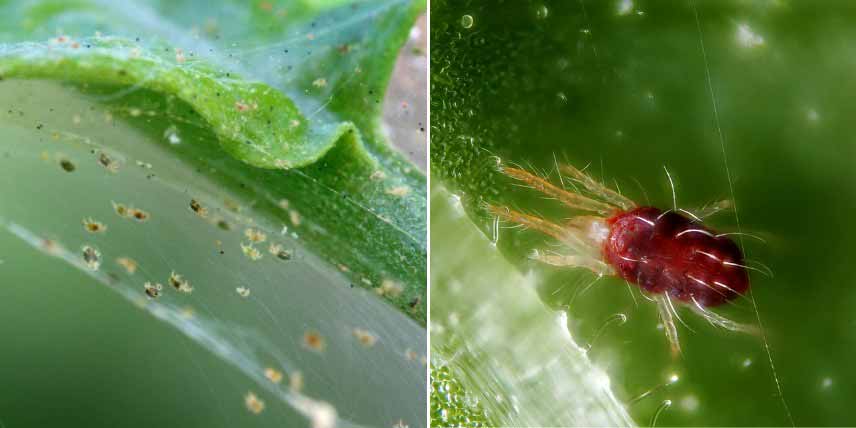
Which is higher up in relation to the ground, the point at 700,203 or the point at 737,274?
the point at 700,203

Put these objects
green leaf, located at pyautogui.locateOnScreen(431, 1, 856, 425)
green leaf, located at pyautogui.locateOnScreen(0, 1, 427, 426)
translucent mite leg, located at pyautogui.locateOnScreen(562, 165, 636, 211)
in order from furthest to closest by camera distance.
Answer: green leaf, located at pyautogui.locateOnScreen(0, 1, 427, 426) → translucent mite leg, located at pyautogui.locateOnScreen(562, 165, 636, 211) → green leaf, located at pyautogui.locateOnScreen(431, 1, 856, 425)

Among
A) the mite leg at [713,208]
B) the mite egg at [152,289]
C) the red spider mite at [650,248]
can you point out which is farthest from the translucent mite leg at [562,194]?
the mite egg at [152,289]

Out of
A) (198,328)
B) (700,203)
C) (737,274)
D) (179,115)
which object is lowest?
(737,274)

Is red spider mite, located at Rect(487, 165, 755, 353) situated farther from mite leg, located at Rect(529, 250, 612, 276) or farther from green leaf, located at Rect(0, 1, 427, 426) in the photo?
green leaf, located at Rect(0, 1, 427, 426)

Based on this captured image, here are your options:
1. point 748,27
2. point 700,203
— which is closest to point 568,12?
point 748,27

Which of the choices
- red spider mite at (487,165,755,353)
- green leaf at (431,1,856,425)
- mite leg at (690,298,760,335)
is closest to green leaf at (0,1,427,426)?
green leaf at (431,1,856,425)

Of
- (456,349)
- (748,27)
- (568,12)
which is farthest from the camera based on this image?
(456,349)

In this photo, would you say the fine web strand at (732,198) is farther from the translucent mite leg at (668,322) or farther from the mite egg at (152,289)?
the mite egg at (152,289)

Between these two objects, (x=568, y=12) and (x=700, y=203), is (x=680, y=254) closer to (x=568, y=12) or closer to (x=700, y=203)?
(x=700, y=203)
